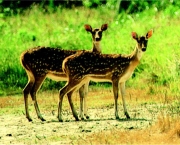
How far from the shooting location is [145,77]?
63.3 ft

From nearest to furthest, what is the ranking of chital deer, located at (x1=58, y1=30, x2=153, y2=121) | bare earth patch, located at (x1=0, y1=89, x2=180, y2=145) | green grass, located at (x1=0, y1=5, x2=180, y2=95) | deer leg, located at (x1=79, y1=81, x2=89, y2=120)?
1. bare earth patch, located at (x1=0, y1=89, x2=180, y2=145)
2. chital deer, located at (x1=58, y1=30, x2=153, y2=121)
3. deer leg, located at (x1=79, y1=81, x2=89, y2=120)
4. green grass, located at (x1=0, y1=5, x2=180, y2=95)

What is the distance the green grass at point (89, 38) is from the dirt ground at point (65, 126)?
166 centimetres

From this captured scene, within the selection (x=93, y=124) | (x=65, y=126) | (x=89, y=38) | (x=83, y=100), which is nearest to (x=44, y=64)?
(x=83, y=100)

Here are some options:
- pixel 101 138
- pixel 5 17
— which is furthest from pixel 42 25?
pixel 101 138

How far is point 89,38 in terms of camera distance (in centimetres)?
2388

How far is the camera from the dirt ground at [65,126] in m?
13.0

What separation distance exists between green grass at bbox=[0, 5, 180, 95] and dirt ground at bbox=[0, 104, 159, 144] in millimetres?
1661

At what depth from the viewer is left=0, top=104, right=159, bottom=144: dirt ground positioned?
13.0 meters

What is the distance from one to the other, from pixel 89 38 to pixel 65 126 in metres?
9.88

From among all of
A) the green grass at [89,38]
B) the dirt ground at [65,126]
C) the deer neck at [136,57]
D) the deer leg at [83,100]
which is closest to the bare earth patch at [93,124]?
the dirt ground at [65,126]

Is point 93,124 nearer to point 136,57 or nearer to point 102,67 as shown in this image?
point 102,67

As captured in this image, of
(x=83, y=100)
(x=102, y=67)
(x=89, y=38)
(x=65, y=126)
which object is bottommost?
(x=65, y=126)

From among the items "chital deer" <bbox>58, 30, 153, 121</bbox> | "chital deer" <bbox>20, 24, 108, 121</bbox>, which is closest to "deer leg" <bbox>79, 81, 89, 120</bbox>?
"chital deer" <bbox>20, 24, 108, 121</bbox>

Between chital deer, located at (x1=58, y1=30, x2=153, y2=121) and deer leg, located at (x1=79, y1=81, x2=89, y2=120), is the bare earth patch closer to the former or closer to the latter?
deer leg, located at (x1=79, y1=81, x2=89, y2=120)
